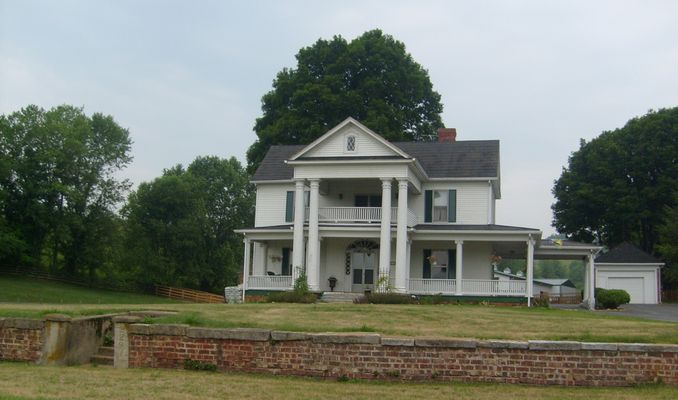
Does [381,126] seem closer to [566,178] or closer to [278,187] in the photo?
→ [278,187]

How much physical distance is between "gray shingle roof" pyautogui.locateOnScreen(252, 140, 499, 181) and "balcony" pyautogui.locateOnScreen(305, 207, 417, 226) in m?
2.89

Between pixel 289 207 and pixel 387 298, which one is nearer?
pixel 387 298

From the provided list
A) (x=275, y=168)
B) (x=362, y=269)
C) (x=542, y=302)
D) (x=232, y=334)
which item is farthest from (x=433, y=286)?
(x=232, y=334)

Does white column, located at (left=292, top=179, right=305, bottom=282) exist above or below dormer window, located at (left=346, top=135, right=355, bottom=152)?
below

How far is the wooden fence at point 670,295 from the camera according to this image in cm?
4723

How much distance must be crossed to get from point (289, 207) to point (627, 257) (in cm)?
2174

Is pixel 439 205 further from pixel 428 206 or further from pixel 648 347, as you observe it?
pixel 648 347

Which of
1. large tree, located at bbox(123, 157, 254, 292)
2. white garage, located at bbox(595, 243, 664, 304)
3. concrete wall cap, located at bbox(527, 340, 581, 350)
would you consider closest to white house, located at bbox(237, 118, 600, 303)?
white garage, located at bbox(595, 243, 664, 304)

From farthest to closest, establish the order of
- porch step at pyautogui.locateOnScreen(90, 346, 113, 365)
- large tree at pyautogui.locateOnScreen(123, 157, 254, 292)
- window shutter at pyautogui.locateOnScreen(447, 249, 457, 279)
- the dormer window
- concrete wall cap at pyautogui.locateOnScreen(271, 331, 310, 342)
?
large tree at pyautogui.locateOnScreen(123, 157, 254, 292)
window shutter at pyautogui.locateOnScreen(447, 249, 457, 279)
the dormer window
porch step at pyautogui.locateOnScreen(90, 346, 113, 365)
concrete wall cap at pyautogui.locateOnScreen(271, 331, 310, 342)

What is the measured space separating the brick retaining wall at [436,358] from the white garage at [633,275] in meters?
33.6

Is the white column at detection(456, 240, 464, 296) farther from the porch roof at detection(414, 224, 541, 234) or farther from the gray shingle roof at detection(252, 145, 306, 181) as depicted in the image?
the gray shingle roof at detection(252, 145, 306, 181)

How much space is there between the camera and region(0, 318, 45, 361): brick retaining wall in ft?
41.3

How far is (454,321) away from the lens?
589 inches

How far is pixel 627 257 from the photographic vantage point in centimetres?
4303
